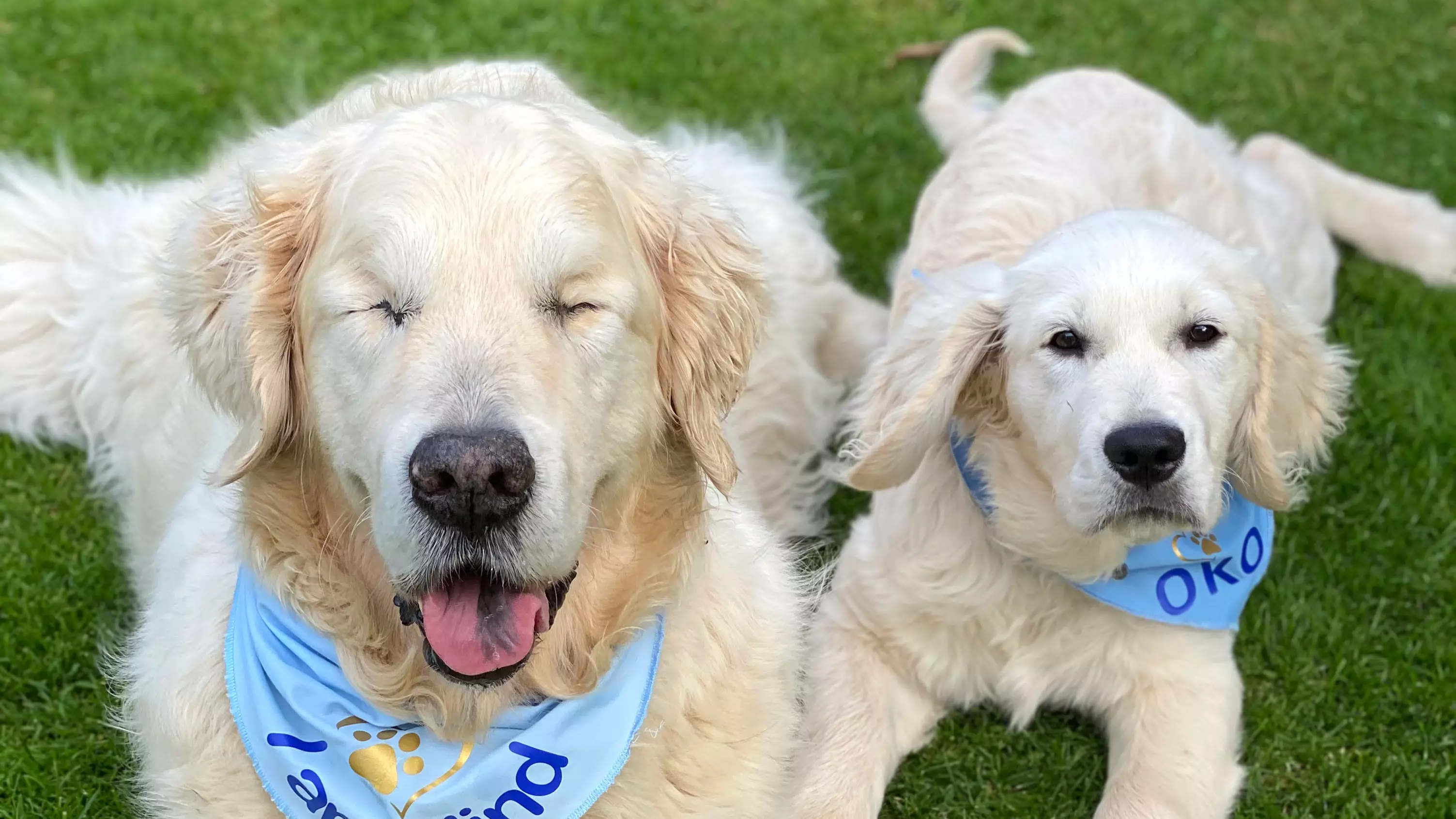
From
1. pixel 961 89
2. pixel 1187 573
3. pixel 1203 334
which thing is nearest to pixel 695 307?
pixel 1203 334

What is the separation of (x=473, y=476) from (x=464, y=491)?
0.03 metres

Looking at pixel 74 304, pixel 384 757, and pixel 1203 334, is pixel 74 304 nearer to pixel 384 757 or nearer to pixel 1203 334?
pixel 384 757

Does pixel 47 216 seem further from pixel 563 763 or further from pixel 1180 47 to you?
pixel 1180 47

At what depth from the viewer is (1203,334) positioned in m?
3.00

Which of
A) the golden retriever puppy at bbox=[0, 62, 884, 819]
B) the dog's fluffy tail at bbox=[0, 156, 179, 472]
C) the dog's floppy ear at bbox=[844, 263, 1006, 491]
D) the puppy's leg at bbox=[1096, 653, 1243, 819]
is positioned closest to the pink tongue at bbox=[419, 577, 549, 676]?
the golden retriever puppy at bbox=[0, 62, 884, 819]

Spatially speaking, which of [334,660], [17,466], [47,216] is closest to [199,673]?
[334,660]

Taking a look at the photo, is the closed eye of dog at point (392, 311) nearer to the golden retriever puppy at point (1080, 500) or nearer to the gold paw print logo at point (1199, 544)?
the golden retriever puppy at point (1080, 500)

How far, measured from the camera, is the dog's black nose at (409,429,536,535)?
1.96m

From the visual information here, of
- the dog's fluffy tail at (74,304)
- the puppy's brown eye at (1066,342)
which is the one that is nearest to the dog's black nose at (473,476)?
the puppy's brown eye at (1066,342)

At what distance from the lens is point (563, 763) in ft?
8.12

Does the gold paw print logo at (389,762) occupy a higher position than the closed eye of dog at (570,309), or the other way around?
the closed eye of dog at (570,309)

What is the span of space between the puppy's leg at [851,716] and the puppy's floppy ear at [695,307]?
97 cm

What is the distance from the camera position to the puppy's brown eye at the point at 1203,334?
2990mm

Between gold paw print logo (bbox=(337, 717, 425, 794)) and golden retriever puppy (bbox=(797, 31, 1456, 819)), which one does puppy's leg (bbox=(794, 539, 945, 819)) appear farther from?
gold paw print logo (bbox=(337, 717, 425, 794))
